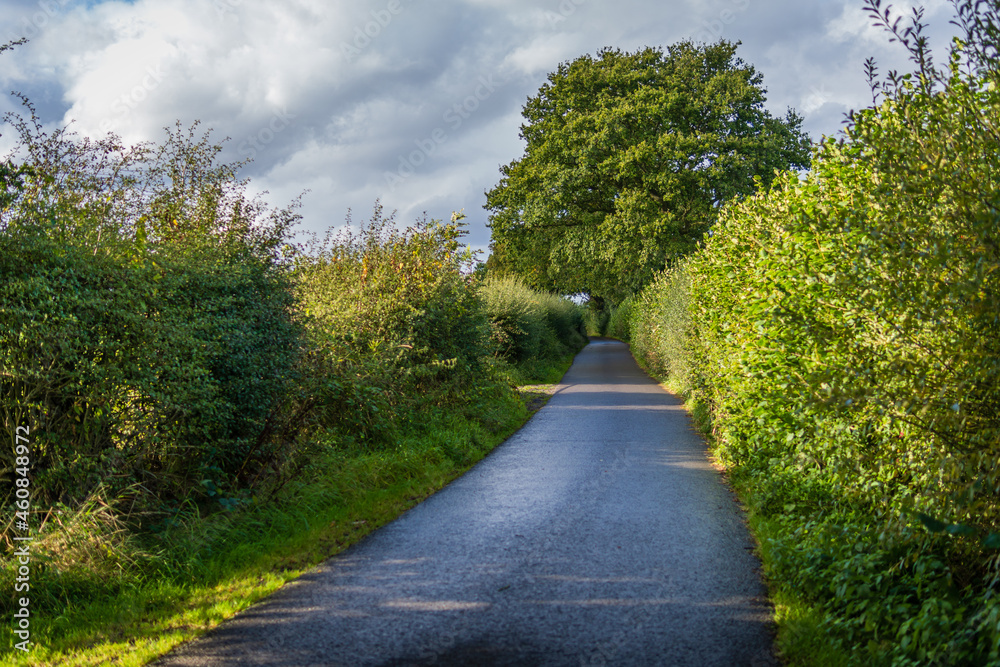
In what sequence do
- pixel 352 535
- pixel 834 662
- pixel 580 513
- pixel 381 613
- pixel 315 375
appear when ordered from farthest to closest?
pixel 315 375 < pixel 580 513 < pixel 352 535 < pixel 381 613 < pixel 834 662

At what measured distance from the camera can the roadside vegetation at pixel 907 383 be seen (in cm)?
362

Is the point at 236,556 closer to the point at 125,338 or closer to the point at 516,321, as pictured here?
the point at 125,338

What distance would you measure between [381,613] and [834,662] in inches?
114

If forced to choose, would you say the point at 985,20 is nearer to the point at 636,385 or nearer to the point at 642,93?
the point at 636,385

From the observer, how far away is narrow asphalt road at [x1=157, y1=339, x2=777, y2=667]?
4.38 m

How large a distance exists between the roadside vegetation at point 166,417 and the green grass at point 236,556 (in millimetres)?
21

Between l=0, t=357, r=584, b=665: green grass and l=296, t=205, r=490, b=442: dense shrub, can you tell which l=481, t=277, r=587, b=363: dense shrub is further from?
l=0, t=357, r=584, b=665: green grass

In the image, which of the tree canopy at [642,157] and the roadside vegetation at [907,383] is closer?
the roadside vegetation at [907,383]

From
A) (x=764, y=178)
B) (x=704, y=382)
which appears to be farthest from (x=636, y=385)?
(x=764, y=178)

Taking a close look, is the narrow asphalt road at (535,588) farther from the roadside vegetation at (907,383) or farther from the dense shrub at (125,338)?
the dense shrub at (125,338)


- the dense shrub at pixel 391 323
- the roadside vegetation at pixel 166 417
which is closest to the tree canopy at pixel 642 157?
the dense shrub at pixel 391 323

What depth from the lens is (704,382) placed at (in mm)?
13008

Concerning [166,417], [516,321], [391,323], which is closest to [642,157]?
[516,321]

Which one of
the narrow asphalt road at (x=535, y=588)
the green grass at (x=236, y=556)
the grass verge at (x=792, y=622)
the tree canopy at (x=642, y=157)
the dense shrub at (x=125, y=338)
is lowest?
the grass verge at (x=792, y=622)
